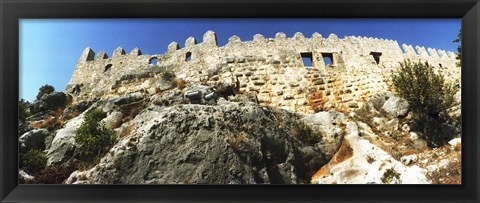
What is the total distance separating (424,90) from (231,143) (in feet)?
17.3

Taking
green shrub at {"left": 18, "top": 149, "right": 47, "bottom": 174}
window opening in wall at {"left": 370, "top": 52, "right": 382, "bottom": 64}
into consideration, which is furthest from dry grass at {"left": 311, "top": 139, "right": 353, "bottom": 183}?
green shrub at {"left": 18, "top": 149, "right": 47, "bottom": 174}

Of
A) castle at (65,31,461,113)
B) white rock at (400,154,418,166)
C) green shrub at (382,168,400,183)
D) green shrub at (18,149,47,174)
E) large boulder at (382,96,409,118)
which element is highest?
castle at (65,31,461,113)

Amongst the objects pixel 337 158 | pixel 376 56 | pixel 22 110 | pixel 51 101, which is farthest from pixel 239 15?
pixel 376 56

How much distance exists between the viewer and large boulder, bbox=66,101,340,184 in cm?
724

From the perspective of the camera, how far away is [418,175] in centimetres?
737

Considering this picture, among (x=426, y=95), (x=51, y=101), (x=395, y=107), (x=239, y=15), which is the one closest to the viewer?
(x=239, y=15)

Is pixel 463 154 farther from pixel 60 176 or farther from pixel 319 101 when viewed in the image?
pixel 60 176

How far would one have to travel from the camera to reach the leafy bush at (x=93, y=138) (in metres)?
8.41

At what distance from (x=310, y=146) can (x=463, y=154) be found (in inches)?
163

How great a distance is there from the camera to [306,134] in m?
9.20

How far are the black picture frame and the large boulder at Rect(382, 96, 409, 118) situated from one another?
5.00m

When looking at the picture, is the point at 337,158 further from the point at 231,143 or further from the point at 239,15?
the point at 239,15

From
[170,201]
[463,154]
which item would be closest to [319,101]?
[463,154]

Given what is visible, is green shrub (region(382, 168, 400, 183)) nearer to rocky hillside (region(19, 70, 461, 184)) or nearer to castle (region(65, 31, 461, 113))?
rocky hillside (region(19, 70, 461, 184))
